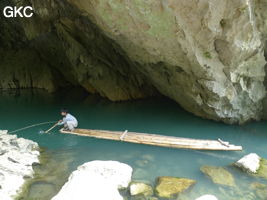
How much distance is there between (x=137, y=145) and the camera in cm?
884

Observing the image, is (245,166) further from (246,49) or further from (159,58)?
(159,58)

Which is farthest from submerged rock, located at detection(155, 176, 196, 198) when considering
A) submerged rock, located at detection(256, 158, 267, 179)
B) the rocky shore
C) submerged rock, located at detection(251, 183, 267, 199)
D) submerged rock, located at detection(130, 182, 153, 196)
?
submerged rock, located at detection(256, 158, 267, 179)

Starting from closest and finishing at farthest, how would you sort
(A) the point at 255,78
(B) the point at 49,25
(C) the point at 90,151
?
1. (C) the point at 90,151
2. (A) the point at 255,78
3. (B) the point at 49,25

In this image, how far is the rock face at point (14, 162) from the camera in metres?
5.74

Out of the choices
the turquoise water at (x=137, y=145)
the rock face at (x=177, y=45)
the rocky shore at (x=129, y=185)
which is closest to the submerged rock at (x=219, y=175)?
the rocky shore at (x=129, y=185)

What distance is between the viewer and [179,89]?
39.7 feet

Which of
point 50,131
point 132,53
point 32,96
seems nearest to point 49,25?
point 32,96

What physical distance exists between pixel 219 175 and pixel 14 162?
532cm

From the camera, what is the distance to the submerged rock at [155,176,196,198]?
5879 mm

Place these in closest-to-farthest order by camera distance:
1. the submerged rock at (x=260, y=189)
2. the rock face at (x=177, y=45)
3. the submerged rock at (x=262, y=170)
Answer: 1. the submerged rock at (x=260, y=189)
2. the submerged rock at (x=262, y=170)
3. the rock face at (x=177, y=45)

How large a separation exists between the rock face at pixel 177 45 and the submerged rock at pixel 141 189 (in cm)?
522

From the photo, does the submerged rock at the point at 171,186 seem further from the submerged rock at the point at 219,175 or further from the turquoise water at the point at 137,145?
the submerged rock at the point at 219,175

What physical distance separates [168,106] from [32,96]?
9.72 metres

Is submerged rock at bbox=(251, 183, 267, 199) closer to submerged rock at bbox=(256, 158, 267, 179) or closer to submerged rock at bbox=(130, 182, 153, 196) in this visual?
submerged rock at bbox=(256, 158, 267, 179)
